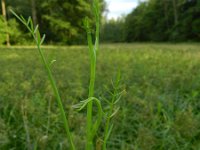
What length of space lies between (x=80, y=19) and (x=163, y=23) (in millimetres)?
14336

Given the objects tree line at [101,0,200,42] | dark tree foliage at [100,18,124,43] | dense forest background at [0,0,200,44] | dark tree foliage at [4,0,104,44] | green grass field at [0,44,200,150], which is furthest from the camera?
dark tree foliage at [100,18,124,43]

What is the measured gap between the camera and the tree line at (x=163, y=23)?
29391 mm

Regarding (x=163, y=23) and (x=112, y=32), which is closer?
(x=163, y=23)

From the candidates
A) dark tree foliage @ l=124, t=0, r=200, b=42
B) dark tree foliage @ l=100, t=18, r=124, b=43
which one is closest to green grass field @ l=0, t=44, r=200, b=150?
dark tree foliage @ l=124, t=0, r=200, b=42

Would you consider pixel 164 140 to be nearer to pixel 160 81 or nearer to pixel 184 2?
pixel 160 81

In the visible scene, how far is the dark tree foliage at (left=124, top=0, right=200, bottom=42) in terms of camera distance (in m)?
29.3

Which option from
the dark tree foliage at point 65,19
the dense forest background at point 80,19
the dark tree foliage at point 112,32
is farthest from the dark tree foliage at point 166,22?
the dark tree foliage at point 65,19

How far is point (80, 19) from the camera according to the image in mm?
24047

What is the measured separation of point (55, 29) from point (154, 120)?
25261 millimetres

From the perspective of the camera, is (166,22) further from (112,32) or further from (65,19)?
(65,19)

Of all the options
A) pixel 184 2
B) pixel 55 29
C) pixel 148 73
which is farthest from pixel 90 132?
pixel 184 2

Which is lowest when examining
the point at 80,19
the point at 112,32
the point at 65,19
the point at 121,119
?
the point at 121,119

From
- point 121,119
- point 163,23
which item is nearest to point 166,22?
point 163,23

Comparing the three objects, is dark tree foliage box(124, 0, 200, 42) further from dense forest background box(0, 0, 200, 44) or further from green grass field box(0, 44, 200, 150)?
green grass field box(0, 44, 200, 150)
